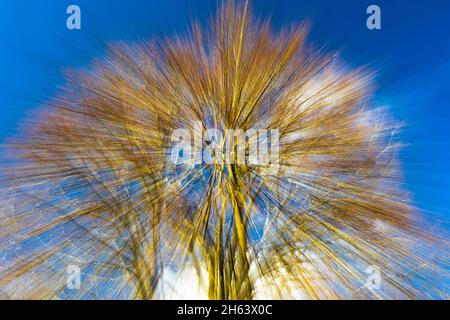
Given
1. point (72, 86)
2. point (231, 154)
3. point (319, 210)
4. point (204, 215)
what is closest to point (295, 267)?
point (319, 210)

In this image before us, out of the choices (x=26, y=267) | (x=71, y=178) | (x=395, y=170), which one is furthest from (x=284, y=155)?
(x=26, y=267)

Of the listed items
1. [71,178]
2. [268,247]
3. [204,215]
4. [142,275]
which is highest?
[71,178]

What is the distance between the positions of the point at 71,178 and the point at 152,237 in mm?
782

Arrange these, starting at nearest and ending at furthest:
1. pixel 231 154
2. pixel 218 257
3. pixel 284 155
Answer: pixel 218 257 < pixel 231 154 < pixel 284 155

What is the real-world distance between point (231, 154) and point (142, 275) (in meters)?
1.01

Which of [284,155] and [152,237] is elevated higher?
[284,155]

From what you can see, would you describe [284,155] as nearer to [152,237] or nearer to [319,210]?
[319,210]

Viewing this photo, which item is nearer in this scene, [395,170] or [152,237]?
[152,237]

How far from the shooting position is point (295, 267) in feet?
6.82

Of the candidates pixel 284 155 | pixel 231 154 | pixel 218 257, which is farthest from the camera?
pixel 284 155

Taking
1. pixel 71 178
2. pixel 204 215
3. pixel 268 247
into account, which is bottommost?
pixel 268 247

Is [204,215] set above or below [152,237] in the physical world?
above

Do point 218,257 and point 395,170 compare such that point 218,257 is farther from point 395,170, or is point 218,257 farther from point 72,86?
point 72,86

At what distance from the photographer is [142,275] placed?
2023 millimetres
